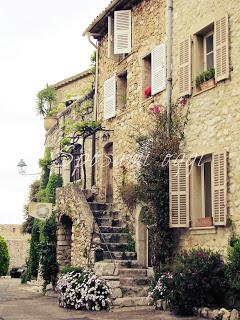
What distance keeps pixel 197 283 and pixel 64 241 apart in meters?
6.82

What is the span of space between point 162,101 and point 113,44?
3457mm

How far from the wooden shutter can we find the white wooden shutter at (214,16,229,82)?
3.10 feet

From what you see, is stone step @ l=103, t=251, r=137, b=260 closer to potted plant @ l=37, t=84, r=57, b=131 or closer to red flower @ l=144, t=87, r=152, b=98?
red flower @ l=144, t=87, r=152, b=98

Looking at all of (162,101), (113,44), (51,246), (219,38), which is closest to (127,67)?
(113,44)

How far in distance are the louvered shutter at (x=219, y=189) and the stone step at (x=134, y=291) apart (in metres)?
2.63

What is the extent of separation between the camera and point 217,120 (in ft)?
38.8

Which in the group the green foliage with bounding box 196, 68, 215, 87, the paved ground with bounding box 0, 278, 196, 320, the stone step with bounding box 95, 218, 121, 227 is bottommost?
the paved ground with bounding box 0, 278, 196, 320

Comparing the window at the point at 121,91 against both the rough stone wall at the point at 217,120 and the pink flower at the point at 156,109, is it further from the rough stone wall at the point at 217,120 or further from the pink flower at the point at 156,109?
the rough stone wall at the point at 217,120

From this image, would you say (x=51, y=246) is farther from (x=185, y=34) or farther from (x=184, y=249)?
(x=185, y=34)

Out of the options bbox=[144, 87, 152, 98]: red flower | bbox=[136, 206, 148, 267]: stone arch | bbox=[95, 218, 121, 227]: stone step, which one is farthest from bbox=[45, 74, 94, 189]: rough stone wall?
bbox=[136, 206, 148, 267]: stone arch

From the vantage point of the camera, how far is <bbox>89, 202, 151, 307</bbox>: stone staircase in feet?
41.8

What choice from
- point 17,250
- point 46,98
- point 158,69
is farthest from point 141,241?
point 17,250

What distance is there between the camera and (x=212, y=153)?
11.8 m

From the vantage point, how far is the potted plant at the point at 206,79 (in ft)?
39.8
